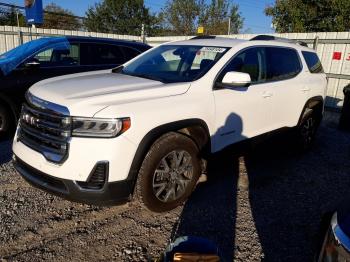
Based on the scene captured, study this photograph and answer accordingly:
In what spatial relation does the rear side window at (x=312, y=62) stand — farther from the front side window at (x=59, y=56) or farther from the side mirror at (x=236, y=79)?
the front side window at (x=59, y=56)

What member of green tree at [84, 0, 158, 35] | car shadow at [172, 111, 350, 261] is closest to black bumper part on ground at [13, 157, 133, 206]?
car shadow at [172, 111, 350, 261]

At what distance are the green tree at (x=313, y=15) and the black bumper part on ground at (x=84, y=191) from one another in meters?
20.9

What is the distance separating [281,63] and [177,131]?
2249 millimetres

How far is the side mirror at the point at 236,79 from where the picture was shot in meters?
3.53

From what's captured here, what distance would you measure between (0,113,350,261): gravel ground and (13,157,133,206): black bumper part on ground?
40cm

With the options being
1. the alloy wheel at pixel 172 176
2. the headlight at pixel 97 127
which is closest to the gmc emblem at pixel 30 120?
the headlight at pixel 97 127

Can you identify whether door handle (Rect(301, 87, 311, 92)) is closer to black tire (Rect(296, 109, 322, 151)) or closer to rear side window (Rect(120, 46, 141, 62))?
black tire (Rect(296, 109, 322, 151))

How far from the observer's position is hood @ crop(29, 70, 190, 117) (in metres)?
2.83

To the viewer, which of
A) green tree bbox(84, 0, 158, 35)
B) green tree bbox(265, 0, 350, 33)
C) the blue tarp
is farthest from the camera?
green tree bbox(84, 0, 158, 35)

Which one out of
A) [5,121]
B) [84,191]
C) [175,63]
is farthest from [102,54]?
[84,191]

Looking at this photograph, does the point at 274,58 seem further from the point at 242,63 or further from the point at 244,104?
the point at 244,104

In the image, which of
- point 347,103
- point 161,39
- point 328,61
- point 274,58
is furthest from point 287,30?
point 274,58

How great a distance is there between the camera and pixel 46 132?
297 cm

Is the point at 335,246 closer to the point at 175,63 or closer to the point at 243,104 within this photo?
the point at 243,104
